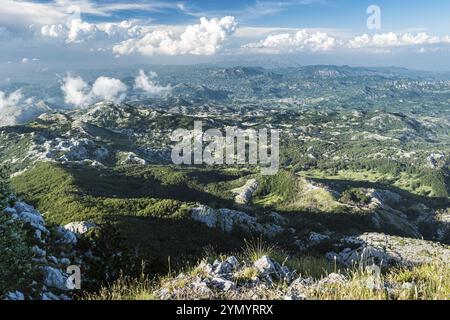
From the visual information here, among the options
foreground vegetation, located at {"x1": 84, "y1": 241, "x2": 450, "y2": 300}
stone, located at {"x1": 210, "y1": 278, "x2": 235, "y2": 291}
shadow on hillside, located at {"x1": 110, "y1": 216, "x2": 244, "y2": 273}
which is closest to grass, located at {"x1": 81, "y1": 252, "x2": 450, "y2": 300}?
foreground vegetation, located at {"x1": 84, "y1": 241, "x2": 450, "y2": 300}

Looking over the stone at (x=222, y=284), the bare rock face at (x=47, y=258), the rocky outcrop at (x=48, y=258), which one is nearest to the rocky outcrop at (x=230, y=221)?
the rocky outcrop at (x=48, y=258)

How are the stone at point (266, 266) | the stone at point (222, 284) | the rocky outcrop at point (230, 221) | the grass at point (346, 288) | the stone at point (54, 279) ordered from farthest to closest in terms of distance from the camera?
1. the rocky outcrop at point (230, 221)
2. the stone at point (54, 279)
3. the stone at point (266, 266)
4. the stone at point (222, 284)
5. the grass at point (346, 288)

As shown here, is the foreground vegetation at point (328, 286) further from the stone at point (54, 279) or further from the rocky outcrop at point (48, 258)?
the stone at point (54, 279)

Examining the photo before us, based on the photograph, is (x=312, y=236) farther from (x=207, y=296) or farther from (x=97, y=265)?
(x=207, y=296)

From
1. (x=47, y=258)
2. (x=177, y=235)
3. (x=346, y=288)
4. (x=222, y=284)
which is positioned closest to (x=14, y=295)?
(x=222, y=284)

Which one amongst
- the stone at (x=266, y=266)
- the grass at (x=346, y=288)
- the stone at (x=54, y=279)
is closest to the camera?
the grass at (x=346, y=288)

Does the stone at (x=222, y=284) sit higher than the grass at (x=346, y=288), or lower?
lower

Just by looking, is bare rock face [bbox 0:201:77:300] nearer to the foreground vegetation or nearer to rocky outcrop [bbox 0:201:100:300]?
rocky outcrop [bbox 0:201:100:300]

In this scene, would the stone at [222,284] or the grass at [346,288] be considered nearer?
the grass at [346,288]
